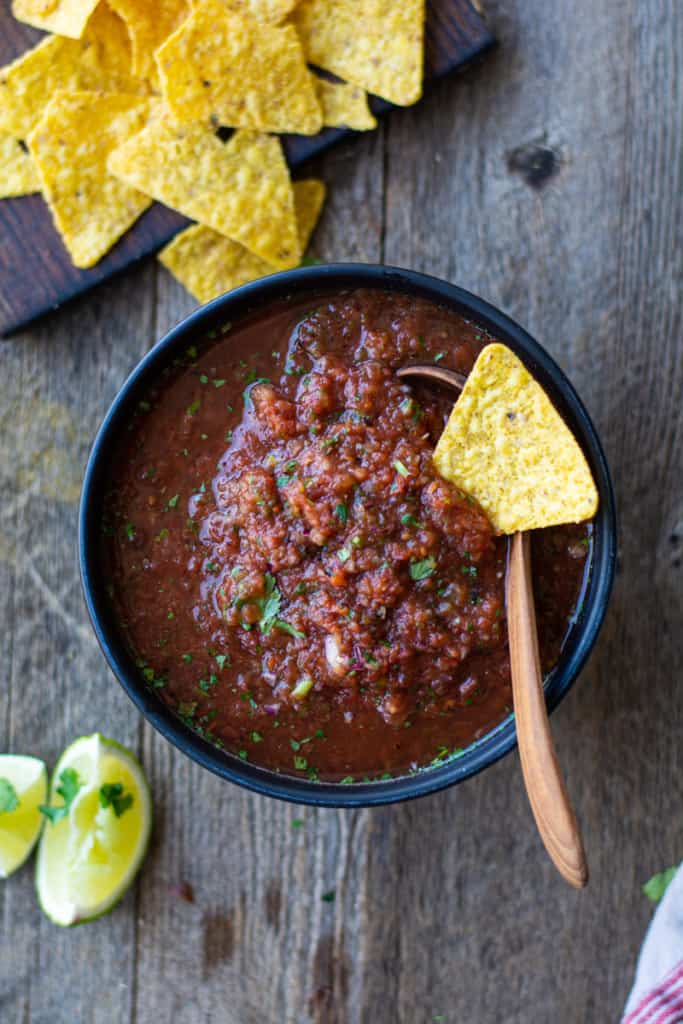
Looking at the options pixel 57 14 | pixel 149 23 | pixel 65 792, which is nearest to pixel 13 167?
pixel 57 14

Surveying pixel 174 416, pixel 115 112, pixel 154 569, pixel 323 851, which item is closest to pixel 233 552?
pixel 154 569

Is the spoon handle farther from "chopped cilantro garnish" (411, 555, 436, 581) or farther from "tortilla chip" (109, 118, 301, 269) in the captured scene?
"tortilla chip" (109, 118, 301, 269)

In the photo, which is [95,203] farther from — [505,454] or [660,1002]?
[660,1002]

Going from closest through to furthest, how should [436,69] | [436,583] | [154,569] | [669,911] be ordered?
[436,583], [154,569], [669,911], [436,69]

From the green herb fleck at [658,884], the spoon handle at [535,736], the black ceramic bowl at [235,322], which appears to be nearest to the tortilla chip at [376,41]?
the black ceramic bowl at [235,322]

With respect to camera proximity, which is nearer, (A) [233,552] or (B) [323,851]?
(A) [233,552]

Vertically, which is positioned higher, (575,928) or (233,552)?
(233,552)

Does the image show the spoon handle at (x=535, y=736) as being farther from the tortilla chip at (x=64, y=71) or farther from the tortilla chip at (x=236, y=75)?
the tortilla chip at (x=64, y=71)

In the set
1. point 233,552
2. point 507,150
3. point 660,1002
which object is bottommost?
point 660,1002
